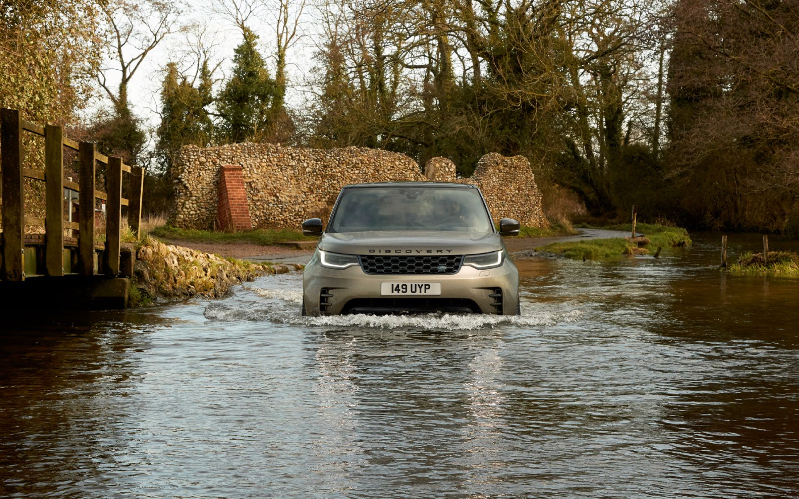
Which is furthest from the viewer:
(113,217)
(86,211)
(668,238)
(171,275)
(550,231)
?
(550,231)

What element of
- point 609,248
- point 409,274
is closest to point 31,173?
point 409,274

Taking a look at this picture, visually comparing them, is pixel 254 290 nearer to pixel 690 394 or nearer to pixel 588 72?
pixel 690 394

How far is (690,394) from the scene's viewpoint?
28.1ft

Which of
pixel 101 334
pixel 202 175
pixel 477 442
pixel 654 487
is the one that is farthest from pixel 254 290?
pixel 202 175

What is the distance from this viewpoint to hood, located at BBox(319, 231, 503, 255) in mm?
12203

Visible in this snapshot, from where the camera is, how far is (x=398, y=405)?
7.98m

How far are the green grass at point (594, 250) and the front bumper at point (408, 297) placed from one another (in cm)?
1867

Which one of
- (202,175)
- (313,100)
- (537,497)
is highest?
(313,100)

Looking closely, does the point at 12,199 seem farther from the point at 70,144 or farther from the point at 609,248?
the point at 609,248

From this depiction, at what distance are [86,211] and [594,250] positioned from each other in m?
20.0

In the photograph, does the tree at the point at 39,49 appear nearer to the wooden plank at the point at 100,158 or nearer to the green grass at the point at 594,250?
the wooden plank at the point at 100,158

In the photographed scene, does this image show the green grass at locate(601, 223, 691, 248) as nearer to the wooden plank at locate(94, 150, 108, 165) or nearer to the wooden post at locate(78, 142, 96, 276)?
the wooden plank at locate(94, 150, 108, 165)

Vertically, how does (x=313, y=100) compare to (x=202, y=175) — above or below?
above

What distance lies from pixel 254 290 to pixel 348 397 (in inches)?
442
